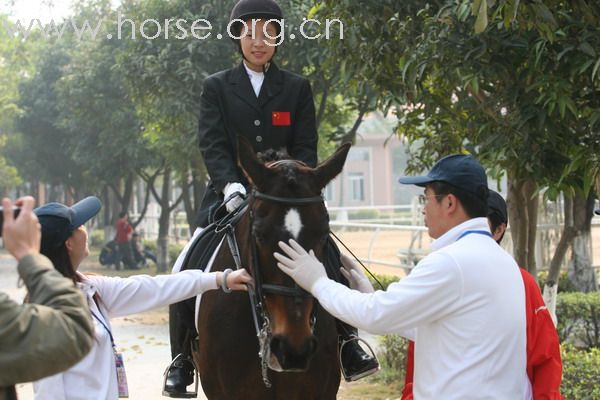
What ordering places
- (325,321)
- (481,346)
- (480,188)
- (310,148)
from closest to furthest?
(481,346), (480,188), (325,321), (310,148)

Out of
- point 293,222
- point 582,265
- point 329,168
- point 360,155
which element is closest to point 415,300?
point 293,222

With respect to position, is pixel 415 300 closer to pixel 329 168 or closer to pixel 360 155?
pixel 329 168

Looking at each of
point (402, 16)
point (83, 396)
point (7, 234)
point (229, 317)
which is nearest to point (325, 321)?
point (229, 317)

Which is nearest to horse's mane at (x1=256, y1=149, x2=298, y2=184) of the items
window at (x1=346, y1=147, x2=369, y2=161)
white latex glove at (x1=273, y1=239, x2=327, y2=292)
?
white latex glove at (x1=273, y1=239, x2=327, y2=292)

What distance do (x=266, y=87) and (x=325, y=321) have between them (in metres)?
1.66

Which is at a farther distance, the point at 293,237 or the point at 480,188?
the point at 293,237

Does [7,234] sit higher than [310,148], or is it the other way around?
[310,148]

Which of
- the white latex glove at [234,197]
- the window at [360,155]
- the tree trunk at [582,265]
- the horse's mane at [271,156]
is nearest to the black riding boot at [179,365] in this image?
the white latex glove at [234,197]

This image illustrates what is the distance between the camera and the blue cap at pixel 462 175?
3.77 metres

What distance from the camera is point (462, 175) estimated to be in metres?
3.77

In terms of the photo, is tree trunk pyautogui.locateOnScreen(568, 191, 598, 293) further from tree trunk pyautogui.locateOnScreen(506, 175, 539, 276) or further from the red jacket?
the red jacket

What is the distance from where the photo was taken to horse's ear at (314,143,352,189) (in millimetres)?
4574

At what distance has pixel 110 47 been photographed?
24609 mm

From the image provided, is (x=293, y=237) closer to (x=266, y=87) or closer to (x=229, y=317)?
(x=229, y=317)
